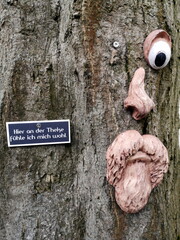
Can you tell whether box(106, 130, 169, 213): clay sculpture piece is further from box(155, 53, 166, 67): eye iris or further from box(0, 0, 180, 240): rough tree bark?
box(155, 53, 166, 67): eye iris

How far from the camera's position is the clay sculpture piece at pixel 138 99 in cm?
98

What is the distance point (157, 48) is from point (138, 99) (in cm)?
18

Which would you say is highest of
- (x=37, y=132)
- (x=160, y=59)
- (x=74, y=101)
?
(x=160, y=59)

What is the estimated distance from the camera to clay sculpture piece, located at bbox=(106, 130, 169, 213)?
0.98 metres

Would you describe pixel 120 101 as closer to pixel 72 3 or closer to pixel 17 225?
pixel 72 3

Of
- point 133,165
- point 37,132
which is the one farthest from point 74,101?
point 133,165

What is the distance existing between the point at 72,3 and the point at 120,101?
1.17 ft

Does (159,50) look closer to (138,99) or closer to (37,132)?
(138,99)

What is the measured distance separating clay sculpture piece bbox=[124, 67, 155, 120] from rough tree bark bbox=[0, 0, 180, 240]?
A: 3 cm

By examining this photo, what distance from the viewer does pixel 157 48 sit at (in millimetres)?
994

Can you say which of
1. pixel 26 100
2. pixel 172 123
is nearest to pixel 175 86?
pixel 172 123

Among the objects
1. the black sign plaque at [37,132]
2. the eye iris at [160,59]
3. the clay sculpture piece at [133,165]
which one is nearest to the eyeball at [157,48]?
the eye iris at [160,59]

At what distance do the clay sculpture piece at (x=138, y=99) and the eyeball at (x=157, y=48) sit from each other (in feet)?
0.17

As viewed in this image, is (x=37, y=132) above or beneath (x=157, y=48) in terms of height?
beneath
